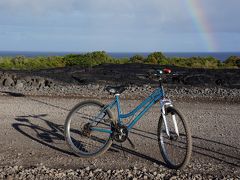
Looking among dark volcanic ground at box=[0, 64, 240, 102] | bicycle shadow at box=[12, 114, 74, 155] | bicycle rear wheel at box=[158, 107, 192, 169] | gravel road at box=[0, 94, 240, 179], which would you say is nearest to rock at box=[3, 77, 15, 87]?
dark volcanic ground at box=[0, 64, 240, 102]

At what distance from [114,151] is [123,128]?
0.65m

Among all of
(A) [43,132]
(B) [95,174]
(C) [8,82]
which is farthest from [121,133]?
(C) [8,82]

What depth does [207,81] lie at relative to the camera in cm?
2009

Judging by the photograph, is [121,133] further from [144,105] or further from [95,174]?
[95,174]

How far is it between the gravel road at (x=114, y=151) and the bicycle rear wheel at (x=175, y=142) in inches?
6.4

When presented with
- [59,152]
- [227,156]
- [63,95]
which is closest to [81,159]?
[59,152]

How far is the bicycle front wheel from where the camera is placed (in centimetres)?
695

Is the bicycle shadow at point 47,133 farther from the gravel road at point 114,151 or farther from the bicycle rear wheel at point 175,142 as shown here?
the bicycle rear wheel at point 175,142

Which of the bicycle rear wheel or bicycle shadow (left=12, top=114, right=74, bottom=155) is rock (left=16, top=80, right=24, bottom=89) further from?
the bicycle rear wheel

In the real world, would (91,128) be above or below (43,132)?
above

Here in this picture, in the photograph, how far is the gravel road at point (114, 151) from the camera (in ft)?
19.9

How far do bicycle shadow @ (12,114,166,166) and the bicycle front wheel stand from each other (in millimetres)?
154

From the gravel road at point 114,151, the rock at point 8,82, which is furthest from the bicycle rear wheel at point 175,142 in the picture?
the rock at point 8,82

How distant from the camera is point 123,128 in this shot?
269 inches
